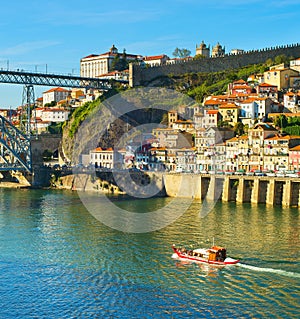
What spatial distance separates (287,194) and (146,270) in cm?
2407

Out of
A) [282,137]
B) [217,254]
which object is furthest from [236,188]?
[217,254]

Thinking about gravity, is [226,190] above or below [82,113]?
below

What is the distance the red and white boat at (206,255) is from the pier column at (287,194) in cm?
1947

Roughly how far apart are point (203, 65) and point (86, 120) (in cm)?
2443

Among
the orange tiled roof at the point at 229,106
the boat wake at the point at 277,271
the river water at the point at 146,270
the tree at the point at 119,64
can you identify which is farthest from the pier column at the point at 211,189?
the tree at the point at 119,64

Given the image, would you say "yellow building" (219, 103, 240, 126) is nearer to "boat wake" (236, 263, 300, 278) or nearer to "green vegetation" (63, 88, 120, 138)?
"green vegetation" (63, 88, 120, 138)

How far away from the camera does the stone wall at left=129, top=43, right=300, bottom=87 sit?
9919 cm

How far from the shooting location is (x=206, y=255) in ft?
114

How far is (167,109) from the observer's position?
9012cm

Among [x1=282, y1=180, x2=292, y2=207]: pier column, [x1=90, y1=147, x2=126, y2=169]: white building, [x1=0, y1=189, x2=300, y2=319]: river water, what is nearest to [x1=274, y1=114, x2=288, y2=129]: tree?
[x1=282, y1=180, x2=292, y2=207]: pier column

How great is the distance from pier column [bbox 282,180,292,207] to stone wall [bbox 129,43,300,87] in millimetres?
47813

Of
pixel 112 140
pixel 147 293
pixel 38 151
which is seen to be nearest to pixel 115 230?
pixel 147 293

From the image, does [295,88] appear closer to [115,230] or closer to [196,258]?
[115,230]

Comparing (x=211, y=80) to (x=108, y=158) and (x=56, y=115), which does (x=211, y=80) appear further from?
(x=108, y=158)
